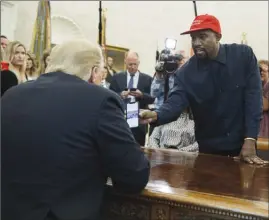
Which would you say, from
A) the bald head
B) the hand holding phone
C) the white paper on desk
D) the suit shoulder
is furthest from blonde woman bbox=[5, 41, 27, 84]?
the suit shoulder

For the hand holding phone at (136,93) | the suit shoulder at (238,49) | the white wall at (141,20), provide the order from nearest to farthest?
1. the suit shoulder at (238,49)
2. the hand holding phone at (136,93)
3. the white wall at (141,20)

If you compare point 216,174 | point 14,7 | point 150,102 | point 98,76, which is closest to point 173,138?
point 150,102

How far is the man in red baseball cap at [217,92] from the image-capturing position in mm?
2152

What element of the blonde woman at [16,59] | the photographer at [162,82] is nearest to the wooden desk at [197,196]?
the photographer at [162,82]

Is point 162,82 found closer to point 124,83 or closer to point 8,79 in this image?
point 124,83

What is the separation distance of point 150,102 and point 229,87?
5.69 feet

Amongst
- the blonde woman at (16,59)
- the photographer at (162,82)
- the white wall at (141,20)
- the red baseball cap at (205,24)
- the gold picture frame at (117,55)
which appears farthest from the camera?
the white wall at (141,20)

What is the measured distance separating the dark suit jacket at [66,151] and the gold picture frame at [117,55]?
284 inches

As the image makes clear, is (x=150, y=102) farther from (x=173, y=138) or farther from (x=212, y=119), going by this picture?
(x=212, y=119)

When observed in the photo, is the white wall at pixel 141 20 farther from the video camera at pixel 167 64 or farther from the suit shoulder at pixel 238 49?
the suit shoulder at pixel 238 49

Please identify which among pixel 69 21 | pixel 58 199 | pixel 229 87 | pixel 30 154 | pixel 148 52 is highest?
pixel 69 21

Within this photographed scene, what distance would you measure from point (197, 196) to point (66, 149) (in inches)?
18.5

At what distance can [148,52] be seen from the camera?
9.32 meters

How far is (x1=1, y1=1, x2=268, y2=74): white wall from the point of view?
9.05m
